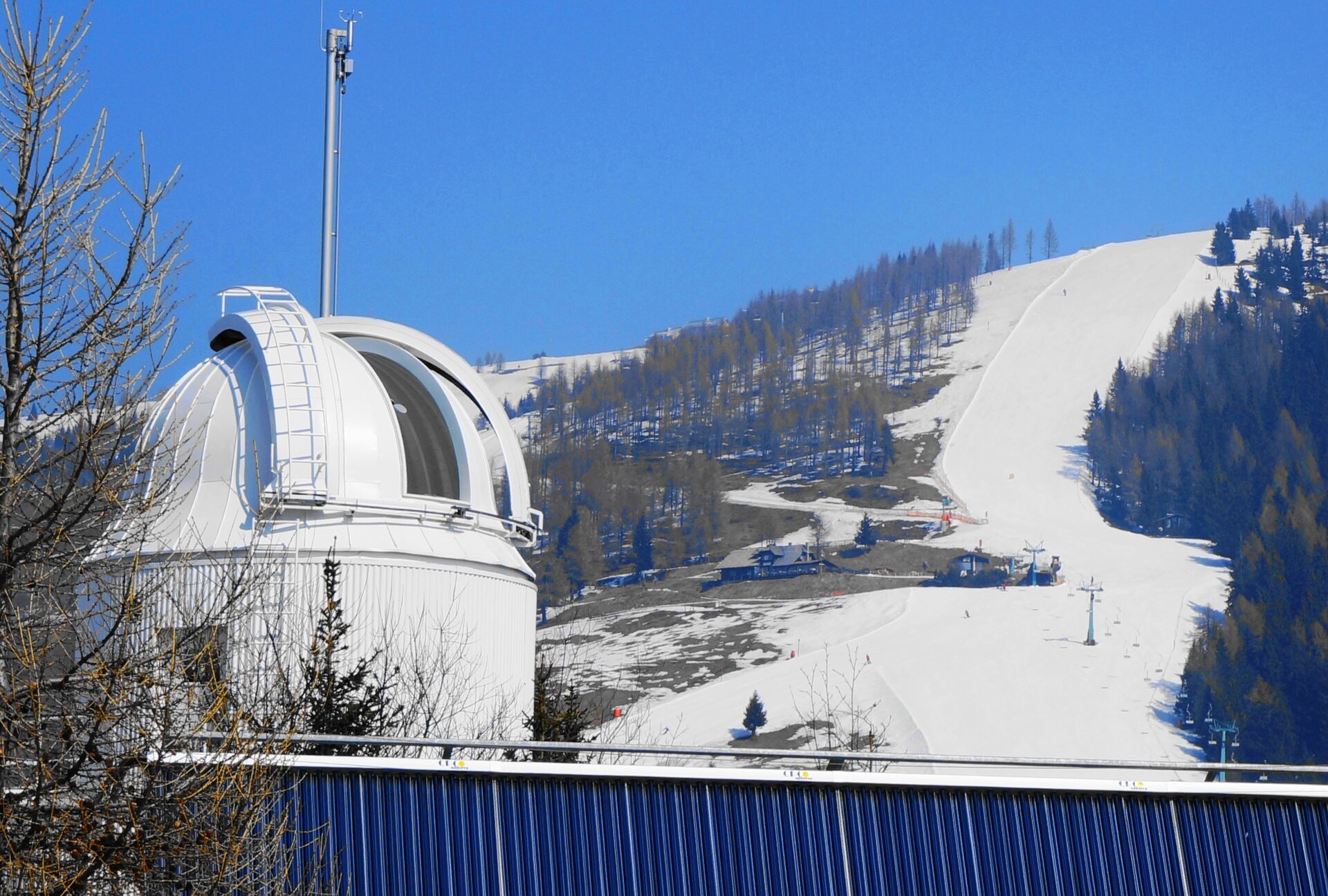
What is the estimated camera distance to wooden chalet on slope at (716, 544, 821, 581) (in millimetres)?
138000

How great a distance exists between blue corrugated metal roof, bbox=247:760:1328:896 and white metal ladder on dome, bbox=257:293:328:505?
11.6m

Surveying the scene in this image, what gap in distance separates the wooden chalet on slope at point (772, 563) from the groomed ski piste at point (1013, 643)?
23.9 feet

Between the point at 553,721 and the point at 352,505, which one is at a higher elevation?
the point at 352,505

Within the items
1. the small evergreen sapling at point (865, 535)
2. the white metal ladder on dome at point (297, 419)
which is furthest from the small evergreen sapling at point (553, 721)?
the small evergreen sapling at point (865, 535)

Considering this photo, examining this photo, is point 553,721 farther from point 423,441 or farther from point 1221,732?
point 1221,732

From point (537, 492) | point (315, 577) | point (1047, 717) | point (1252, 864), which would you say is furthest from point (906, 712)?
point (537, 492)

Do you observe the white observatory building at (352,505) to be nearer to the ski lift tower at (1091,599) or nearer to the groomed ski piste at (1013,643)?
the groomed ski piste at (1013,643)

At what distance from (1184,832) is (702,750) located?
315 centimetres

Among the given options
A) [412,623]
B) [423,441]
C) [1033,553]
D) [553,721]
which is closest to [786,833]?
[412,623]

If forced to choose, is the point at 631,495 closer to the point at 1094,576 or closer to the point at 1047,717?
the point at 1094,576

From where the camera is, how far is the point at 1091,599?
114 meters

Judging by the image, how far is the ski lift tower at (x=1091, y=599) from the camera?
108 meters

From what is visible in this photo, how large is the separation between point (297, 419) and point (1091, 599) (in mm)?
102229

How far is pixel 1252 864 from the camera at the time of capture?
28.8ft
